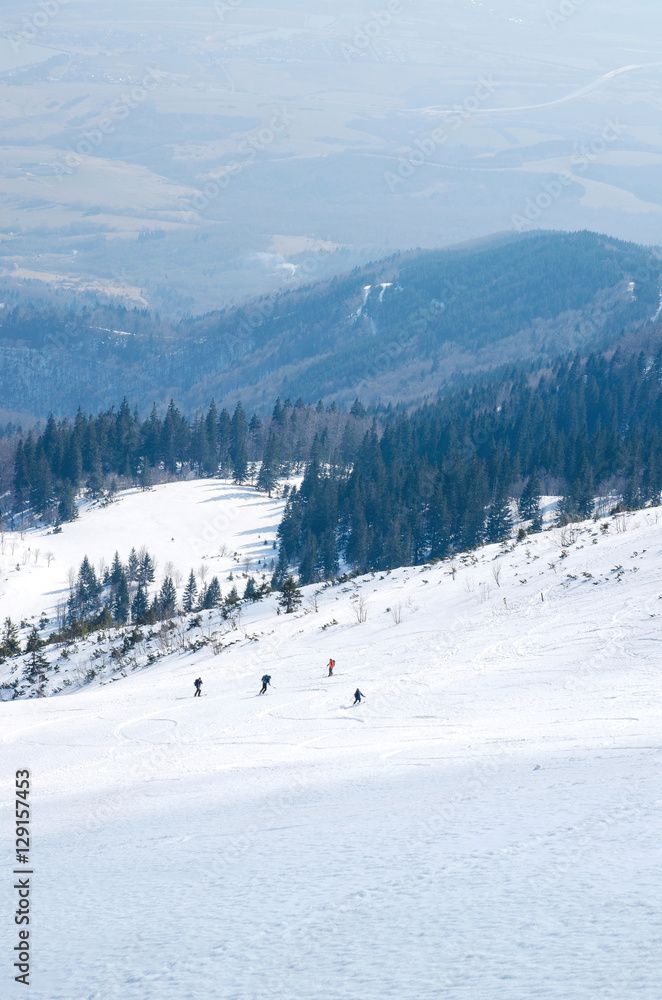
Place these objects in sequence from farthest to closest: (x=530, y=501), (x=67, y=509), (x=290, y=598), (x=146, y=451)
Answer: (x=146, y=451) < (x=67, y=509) < (x=530, y=501) < (x=290, y=598)

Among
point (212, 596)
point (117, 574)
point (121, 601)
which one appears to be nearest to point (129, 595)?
point (117, 574)

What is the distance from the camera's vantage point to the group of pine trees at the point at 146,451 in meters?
116

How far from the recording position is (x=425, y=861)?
11891mm

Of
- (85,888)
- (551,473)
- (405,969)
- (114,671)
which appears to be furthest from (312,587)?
(551,473)

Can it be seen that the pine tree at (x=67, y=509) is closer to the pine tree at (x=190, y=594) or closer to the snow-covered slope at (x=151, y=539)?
the snow-covered slope at (x=151, y=539)

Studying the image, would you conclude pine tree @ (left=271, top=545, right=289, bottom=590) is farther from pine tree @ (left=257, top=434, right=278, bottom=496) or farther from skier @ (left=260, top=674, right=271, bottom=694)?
skier @ (left=260, top=674, right=271, bottom=694)

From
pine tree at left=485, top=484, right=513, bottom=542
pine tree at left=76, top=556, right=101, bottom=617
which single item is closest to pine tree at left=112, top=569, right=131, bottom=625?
pine tree at left=76, top=556, right=101, bottom=617

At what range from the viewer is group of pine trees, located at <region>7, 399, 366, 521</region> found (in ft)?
381

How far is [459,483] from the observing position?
290 ft

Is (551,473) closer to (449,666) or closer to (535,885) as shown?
(449,666)

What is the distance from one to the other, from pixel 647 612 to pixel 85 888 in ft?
72.2

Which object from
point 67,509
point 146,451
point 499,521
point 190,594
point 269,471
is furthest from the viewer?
point 146,451

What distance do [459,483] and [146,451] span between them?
60.4 m

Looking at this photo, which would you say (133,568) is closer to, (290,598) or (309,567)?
(309,567)
